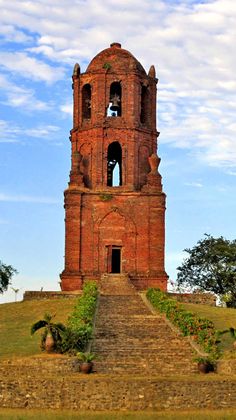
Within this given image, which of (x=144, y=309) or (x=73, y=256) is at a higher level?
(x=73, y=256)

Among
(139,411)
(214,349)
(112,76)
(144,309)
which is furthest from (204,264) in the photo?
(139,411)

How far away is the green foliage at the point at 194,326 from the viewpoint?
2744 centimetres

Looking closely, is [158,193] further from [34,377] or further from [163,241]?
[34,377]

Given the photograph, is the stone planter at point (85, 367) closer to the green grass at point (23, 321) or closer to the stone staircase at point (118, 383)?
the stone staircase at point (118, 383)

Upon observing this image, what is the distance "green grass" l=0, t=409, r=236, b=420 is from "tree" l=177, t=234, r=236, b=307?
35846 mm

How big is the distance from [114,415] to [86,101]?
30.5 m

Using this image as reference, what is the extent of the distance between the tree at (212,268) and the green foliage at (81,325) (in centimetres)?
1983

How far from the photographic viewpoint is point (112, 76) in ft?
156

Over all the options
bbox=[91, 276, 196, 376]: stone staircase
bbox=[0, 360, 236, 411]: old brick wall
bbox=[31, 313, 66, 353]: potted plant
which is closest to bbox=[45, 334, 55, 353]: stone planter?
bbox=[31, 313, 66, 353]: potted plant

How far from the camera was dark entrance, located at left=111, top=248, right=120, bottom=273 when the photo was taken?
45719 mm

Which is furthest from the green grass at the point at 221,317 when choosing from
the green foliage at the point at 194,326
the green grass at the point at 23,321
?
the green grass at the point at 23,321

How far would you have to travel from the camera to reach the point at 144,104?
48812mm

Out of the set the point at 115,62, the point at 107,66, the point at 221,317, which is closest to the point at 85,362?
the point at 221,317

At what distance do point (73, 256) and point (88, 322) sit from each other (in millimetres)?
14810
